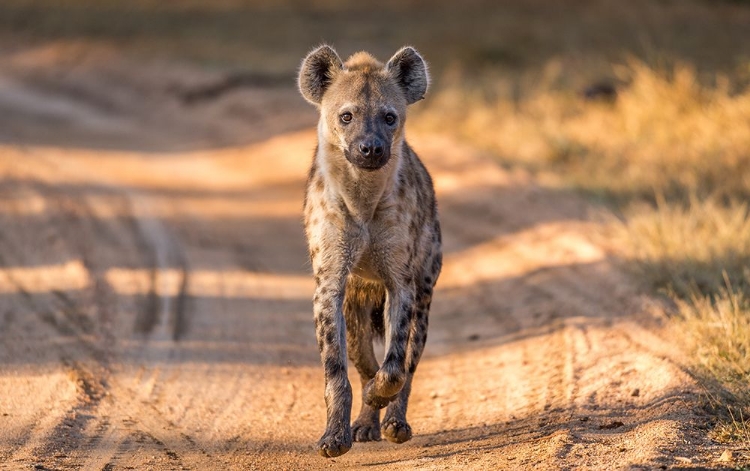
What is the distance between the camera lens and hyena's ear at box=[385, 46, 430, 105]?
553 centimetres

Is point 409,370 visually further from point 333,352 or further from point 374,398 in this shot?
point 333,352

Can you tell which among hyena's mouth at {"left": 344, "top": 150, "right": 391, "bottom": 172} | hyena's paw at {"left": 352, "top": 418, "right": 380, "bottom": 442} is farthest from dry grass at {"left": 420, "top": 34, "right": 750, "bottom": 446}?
hyena's mouth at {"left": 344, "top": 150, "right": 391, "bottom": 172}

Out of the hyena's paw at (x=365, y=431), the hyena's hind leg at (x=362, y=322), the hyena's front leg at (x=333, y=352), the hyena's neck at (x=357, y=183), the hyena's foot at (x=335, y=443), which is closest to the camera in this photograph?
the hyena's foot at (x=335, y=443)

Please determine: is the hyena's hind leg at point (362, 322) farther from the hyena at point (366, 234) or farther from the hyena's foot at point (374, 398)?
the hyena's foot at point (374, 398)

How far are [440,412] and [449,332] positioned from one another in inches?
62.7

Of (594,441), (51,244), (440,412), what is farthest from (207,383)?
(51,244)

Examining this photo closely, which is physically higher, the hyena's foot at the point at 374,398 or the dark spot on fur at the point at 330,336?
the dark spot on fur at the point at 330,336

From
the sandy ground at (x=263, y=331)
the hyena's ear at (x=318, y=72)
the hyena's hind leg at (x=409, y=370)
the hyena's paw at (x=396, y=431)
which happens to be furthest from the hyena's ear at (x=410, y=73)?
the sandy ground at (x=263, y=331)

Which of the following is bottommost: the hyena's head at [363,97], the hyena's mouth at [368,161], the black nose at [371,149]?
the hyena's mouth at [368,161]

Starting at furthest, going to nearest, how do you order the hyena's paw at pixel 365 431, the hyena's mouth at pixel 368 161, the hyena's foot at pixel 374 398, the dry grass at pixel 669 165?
the dry grass at pixel 669 165
the hyena's paw at pixel 365 431
the hyena's foot at pixel 374 398
the hyena's mouth at pixel 368 161

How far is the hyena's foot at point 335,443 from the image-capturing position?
4.75 metres

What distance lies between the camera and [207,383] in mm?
6113

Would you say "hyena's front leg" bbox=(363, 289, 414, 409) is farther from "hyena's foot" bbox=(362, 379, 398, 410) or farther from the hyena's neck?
the hyena's neck

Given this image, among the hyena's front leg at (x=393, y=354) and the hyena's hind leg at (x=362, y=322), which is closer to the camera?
the hyena's front leg at (x=393, y=354)
